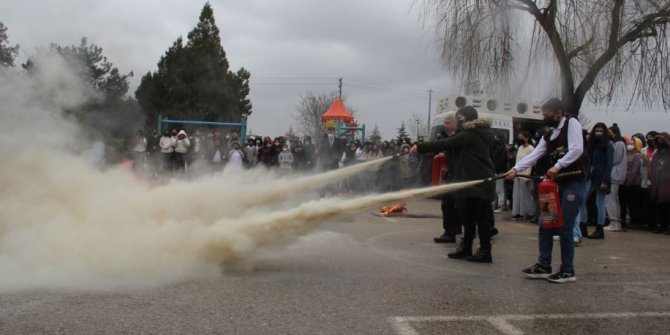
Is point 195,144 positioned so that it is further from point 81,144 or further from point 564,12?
point 564,12

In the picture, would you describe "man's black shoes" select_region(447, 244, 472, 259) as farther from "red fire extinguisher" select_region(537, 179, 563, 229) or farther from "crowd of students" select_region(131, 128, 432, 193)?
"crowd of students" select_region(131, 128, 432, 193)

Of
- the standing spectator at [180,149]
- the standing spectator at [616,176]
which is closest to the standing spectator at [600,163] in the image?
the standing spectator at [616,176]

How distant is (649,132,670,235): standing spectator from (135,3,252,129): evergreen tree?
45.2ft

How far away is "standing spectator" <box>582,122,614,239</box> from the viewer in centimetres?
893

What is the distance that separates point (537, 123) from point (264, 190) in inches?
487

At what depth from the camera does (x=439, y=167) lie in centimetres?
856

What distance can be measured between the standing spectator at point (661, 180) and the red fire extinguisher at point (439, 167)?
4549 millimetres

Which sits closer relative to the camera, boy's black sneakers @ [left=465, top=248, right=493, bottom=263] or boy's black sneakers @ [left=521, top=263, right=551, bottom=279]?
boy's black sneakers @ [left=521, top=263, right=551, bottom=279]

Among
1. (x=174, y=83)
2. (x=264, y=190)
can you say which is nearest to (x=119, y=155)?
(x=264, y=190)

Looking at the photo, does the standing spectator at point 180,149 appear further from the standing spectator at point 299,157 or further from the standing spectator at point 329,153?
the standing spectator at point 329,153

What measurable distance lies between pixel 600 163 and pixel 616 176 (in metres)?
1.48

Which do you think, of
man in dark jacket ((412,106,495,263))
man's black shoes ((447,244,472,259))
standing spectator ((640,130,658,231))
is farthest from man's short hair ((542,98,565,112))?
standing spectator ((640,130,658,231))

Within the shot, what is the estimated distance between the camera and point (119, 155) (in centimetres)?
923

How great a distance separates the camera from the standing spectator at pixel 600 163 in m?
8.93
